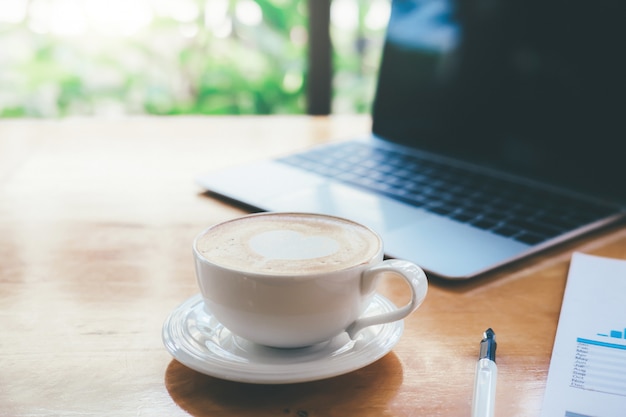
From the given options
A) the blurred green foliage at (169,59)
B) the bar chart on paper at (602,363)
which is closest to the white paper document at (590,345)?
the bar chart on paper at (602,363)

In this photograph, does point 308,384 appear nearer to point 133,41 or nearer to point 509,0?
point 509,0

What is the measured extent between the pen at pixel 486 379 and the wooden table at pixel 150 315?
0.04 feet

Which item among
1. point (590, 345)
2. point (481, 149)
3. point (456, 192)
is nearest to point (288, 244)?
point (590, 345)

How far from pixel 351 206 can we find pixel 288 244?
0.93 ft

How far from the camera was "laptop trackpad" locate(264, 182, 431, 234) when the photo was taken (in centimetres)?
71

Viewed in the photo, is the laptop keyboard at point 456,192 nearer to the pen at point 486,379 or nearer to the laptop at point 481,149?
the laptop at point 481,149

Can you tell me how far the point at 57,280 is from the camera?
24.5 inches

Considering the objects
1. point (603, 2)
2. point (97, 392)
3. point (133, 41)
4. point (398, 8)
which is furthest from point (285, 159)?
point (133, 41)

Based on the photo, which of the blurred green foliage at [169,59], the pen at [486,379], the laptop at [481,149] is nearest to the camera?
the pen at [486,379]

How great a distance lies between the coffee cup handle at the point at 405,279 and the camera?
44 centimetres

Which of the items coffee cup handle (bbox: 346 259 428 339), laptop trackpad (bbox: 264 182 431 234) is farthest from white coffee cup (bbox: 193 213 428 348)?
laptop trackpad (bbox: 264 182 431 234)

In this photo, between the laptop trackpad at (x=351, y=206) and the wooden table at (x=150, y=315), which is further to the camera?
the laptop trackpad at (x=351, y=206)

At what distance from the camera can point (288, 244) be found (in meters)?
0.48

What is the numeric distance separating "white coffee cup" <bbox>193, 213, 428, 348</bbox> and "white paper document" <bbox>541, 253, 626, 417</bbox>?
11cm
